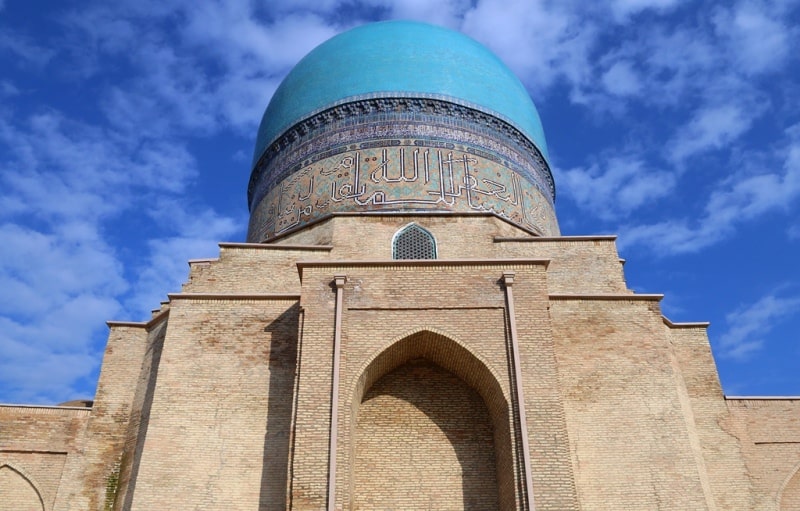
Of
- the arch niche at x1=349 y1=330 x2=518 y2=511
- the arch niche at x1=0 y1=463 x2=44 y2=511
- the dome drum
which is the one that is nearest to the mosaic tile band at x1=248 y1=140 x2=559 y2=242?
the dome drum

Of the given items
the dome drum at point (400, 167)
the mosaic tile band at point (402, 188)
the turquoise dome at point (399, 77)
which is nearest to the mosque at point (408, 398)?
the mosaic tile band at point (402, 188)

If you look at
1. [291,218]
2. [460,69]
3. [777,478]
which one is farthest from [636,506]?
[460,69]

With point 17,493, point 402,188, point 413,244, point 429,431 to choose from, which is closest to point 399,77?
point 402,188

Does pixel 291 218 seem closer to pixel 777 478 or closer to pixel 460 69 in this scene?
pixel 460 69

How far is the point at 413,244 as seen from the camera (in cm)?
822

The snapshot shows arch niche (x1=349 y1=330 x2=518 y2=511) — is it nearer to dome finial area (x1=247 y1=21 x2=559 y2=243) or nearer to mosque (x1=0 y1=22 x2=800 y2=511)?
mosque (x1=0 y1=22 x2=800 y2=511)

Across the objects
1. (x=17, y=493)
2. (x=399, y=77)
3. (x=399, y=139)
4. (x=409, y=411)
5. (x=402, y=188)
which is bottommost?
(x=17, y=493)

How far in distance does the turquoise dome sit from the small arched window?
2443 mm

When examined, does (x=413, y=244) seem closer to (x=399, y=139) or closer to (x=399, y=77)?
(x=399, y=139)

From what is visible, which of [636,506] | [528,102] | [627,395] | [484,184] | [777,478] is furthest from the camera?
[528,102]

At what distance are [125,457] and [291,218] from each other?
3.64 metres

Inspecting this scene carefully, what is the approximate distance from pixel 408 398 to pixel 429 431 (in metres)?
0.35

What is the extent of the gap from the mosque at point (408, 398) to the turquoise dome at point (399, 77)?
7.18 feet

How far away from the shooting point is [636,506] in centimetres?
627
